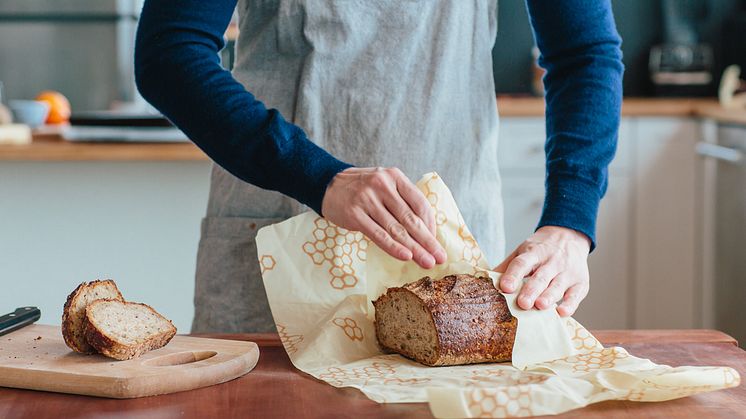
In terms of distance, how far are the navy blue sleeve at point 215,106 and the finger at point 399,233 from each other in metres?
0.07

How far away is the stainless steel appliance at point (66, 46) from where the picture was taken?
4129mm

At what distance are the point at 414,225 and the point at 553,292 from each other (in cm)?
18

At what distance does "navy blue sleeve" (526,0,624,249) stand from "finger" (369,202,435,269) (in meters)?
0.19

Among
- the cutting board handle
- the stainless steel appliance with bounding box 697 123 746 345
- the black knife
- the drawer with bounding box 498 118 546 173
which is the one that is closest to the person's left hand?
the cutting board handle

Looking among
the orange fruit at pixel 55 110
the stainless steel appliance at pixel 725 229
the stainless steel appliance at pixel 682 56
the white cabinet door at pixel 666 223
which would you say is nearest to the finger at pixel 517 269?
the stainless steel appliance at pixel 725 229

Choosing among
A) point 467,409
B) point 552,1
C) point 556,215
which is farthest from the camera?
point 552,1

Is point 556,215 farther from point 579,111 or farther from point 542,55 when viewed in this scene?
point 542,55

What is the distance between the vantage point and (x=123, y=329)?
1094 millimetres

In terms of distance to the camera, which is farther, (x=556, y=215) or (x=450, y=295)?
(x=556, y=215)

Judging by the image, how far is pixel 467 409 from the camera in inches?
34.3

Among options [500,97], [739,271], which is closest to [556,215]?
[739,271]

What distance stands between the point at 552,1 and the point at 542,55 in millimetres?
93

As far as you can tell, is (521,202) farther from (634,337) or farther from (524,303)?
(524,303)

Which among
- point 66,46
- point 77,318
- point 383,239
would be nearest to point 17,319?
point 77,318
